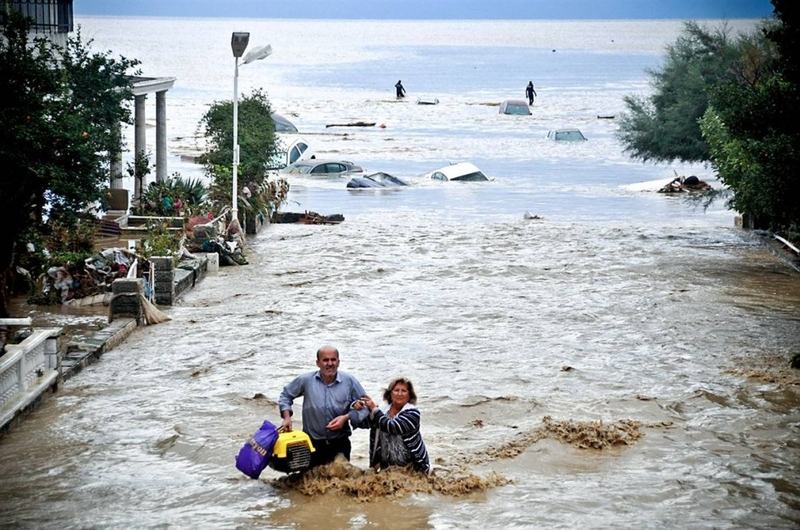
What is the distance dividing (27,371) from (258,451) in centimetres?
533

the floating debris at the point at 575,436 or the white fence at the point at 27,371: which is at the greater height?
the white fence at the point at 27,371

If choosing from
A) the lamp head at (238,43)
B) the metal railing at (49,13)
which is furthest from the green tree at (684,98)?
the metal railing at (49,13)

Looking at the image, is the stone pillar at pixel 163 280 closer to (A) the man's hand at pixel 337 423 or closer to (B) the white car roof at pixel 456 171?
(A) the man's hand at pixel 337 423

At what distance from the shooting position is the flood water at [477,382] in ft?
41.3

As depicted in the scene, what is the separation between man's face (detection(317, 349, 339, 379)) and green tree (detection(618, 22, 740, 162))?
30.5 m

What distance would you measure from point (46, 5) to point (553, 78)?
152269 mm

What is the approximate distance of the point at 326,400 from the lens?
11836mm

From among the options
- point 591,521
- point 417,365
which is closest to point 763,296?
point 417,365

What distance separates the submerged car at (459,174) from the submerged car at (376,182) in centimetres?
293

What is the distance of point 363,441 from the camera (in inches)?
584

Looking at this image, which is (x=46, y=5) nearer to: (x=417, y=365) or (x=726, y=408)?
(x=417, y=365)

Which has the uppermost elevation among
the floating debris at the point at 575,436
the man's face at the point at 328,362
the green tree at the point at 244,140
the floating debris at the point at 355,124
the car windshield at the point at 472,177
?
the green tree at the point at 244,140

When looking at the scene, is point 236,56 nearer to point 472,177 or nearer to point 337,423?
point 337,423

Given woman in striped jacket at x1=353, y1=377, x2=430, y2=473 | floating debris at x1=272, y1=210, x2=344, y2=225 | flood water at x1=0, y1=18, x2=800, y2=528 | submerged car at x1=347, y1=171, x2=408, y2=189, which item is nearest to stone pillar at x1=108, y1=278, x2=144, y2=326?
flood water at x1=0, y1=18, x2=800, y2=528
